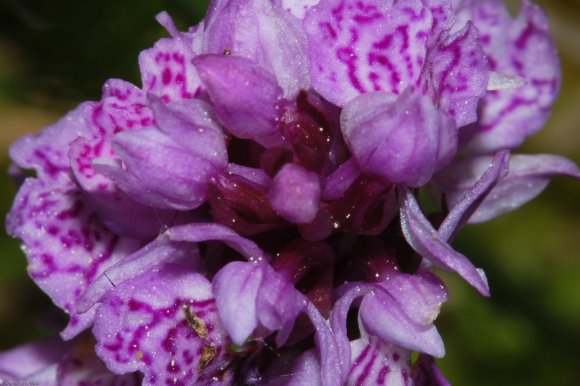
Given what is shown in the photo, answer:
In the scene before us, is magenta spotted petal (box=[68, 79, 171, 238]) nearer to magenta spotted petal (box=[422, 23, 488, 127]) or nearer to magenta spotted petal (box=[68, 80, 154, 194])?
magenta spotted petal (box=[68, 80, 154, 194])

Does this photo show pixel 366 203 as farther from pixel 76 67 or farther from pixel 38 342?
pixel 76 67

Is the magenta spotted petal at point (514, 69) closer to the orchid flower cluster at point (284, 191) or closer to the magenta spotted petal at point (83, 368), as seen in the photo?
the orchid flower cluster at point (284, 191)

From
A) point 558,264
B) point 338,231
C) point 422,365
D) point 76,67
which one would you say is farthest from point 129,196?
point 558,264

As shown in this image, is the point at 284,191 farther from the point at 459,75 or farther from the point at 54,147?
the point at 54,147

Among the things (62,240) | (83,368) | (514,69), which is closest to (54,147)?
(62,240)

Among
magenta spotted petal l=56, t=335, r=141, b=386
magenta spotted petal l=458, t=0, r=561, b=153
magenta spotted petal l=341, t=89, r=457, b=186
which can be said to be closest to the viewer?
magenta spotted petal l=341, t=89, r=457, b=186

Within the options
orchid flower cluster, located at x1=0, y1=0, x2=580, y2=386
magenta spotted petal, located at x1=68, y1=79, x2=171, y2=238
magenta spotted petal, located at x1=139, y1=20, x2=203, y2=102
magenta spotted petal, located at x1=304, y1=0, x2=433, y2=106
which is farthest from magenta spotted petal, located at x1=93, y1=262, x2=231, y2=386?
magenta spotted petal, located at x1=304, y1=0, x2=433, y2=106
